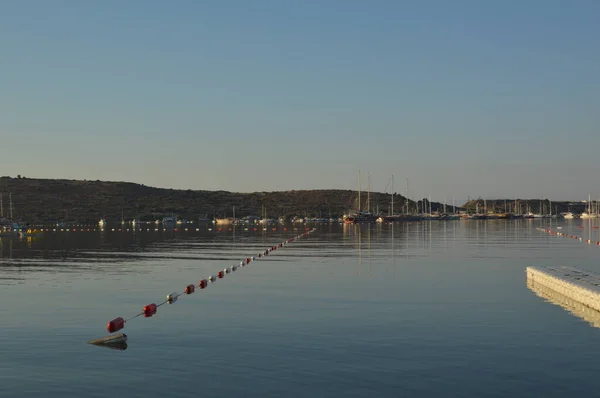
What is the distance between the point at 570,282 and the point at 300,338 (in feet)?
59.0

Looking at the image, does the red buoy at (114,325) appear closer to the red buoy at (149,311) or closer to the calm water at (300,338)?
the calm water at (300,338)

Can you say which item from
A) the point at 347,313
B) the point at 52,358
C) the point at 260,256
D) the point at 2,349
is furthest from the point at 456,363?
the point at 260,256

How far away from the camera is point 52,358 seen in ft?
76.7

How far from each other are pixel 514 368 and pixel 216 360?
353 inches

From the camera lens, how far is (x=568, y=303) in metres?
35.3

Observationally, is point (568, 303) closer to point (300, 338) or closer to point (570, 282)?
point (570, 282)

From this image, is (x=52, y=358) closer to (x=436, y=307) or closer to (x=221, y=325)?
(x=221, y=325)

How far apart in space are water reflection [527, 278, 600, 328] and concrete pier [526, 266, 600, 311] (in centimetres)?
15

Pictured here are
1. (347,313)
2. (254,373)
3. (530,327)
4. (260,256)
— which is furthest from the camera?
(260,256)

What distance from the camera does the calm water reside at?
20.0 metres

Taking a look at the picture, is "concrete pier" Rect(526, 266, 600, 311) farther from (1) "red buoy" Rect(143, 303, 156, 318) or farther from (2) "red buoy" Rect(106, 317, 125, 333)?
(2) "red buoy" Rect(106, 317, 125, 333)

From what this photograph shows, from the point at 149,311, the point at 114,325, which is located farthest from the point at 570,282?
the point at 114,325

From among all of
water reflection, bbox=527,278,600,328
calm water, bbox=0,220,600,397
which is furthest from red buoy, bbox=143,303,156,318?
water reflection, bbox=527,278,600,328

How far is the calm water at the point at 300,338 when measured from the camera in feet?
65.6
